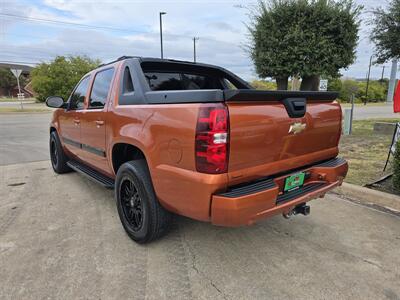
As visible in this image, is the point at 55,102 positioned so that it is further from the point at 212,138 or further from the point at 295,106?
the point at 295,106

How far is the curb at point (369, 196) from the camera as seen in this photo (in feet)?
13.0

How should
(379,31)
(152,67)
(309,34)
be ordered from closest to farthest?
(152,67), (309,34), (379,31)

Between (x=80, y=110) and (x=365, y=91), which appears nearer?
(x=80, y=110)

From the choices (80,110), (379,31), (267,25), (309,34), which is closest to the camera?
(80,110)

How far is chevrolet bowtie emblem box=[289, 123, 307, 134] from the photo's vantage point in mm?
2608

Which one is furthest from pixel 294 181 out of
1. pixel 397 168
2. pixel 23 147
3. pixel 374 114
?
pixel 374 114

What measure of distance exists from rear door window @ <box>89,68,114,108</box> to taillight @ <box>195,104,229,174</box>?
1904 mm

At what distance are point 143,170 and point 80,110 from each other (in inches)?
80.5

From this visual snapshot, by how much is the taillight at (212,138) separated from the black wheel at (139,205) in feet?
2.67

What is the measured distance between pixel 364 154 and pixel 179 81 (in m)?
5.02

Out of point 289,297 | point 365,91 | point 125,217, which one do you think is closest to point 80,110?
point 125,217

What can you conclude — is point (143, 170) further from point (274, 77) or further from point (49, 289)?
point (274, 77)

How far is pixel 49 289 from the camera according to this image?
236cm

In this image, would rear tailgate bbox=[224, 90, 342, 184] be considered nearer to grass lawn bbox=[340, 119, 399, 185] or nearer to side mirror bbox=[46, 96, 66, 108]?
grass lawn bbox=[340, 119, 399, 185]
